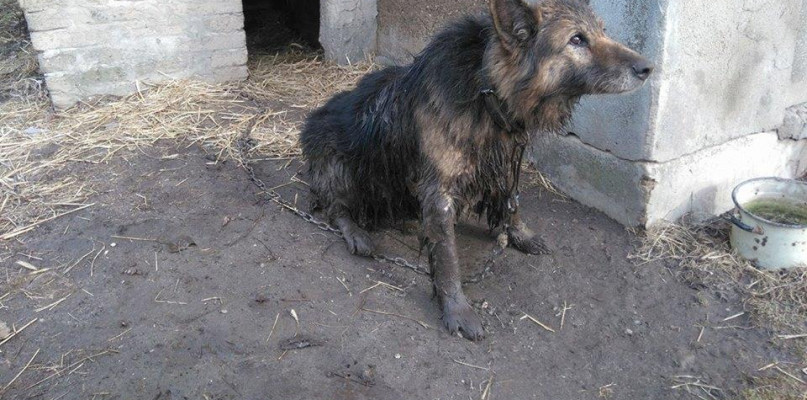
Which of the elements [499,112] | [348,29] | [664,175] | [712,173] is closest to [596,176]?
[664,175]


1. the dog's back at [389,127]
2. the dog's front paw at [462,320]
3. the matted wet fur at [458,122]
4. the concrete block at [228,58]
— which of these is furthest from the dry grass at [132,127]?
the dog's front paw at [462,320]

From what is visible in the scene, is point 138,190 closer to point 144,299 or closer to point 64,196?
point 64,196

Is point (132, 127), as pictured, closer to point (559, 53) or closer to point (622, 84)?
point (559, 53)

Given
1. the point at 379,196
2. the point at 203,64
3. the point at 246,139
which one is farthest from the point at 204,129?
the point at 379,196

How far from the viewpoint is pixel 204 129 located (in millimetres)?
5883

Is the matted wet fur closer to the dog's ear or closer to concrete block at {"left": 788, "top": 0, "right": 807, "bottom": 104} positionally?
the dog's ear

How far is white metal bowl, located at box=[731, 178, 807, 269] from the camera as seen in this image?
4070 mm

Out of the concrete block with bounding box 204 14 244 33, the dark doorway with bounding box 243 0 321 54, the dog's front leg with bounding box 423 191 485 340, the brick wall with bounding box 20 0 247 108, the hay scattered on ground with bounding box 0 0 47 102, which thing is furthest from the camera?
the dark doorway with bounding box 243 0 321 54

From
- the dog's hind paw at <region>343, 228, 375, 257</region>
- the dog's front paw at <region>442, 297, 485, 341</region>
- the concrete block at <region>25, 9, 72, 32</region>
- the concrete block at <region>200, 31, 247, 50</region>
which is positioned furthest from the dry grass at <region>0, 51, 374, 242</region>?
the dog's front paw at <region>442, 297, 485, 341</region>

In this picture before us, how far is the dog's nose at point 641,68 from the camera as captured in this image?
3203 millimetres

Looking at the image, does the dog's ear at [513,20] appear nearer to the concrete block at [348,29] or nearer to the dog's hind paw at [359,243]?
the dog's hind paw at [359,243]

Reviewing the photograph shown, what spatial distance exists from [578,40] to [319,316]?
6.64 feet

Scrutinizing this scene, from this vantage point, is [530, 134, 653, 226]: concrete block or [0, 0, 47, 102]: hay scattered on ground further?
[0, 0, 47, 102]: hay scattered on ground

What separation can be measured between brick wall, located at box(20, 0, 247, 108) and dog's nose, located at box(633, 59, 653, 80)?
4566 millimetres
